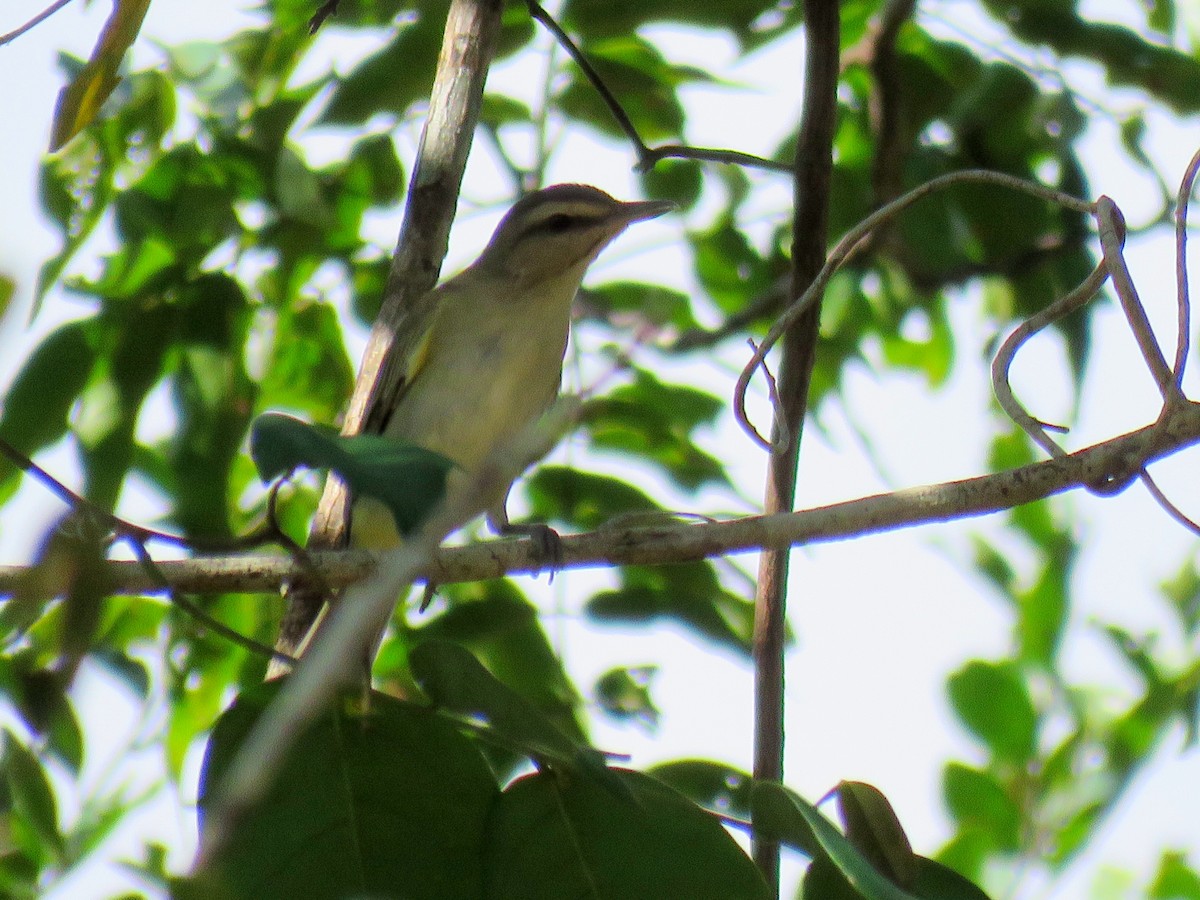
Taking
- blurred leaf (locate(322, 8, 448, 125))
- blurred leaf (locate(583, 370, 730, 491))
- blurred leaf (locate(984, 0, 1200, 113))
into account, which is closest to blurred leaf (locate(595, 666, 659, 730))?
blurred leaf (locate(583, 370, 730, 491))

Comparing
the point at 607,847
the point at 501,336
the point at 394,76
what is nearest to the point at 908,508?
the point at 607,847

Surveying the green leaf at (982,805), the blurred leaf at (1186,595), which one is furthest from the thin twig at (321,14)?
the blurred leaf at (1186,595)

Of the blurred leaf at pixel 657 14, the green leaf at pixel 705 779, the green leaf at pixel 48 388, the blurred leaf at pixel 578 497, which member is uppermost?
the blurred leaf at pixel 657 14

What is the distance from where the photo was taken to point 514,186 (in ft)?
13.9

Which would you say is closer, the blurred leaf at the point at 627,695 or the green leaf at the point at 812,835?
the green leaf at the point at 812,835

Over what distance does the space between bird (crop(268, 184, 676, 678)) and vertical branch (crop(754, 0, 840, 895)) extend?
1.04 m

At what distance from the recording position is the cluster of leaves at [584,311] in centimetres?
343

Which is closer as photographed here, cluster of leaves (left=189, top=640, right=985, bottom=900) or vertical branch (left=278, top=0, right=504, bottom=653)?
cluster of leaves (left=189, top=640, right=985, bottom=900)

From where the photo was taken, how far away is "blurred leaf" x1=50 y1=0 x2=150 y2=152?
1.99 metres

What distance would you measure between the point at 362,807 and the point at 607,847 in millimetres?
342

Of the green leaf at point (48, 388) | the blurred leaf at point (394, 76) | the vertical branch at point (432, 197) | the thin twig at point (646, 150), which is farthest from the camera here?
the blurred leaf at point (394, 76)

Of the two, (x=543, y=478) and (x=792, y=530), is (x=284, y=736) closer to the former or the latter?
(x=792, y=530)

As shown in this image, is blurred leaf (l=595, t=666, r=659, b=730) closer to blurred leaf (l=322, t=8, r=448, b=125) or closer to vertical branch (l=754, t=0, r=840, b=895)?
vertical branch (l=754, t=0, r=840, b=895)

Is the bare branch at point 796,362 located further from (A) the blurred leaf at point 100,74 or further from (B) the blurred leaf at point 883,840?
(A) the blurred leaf at point 100,74
